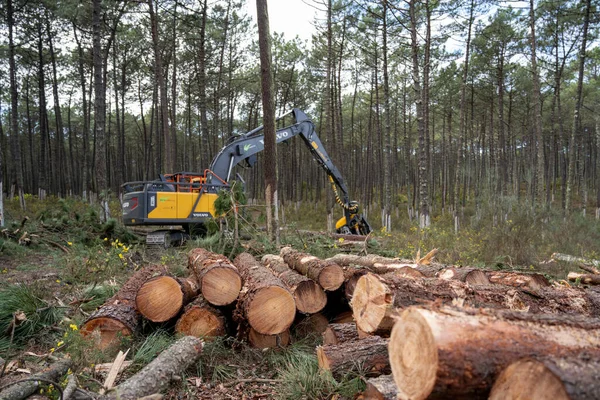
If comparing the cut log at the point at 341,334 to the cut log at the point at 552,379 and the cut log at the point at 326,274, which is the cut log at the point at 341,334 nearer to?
the cut log at the point at 326,274

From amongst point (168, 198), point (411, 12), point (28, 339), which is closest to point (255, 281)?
point (28, 339)

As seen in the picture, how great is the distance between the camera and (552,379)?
1.49m

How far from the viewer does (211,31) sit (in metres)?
20.9

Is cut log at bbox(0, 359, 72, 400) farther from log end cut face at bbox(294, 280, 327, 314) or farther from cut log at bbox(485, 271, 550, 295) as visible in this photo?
cut log at bbox(485, 271, 550, 295)

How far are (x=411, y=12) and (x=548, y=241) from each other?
302 inches

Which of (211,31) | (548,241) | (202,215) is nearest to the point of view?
(202,215)

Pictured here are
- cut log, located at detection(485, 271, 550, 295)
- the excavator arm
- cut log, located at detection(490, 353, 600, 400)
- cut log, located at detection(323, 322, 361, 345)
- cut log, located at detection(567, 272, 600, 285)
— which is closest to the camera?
cut log, located at detection(490, 353, 600, 400)

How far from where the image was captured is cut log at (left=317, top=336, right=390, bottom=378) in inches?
120

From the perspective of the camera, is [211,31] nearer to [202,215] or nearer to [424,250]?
[202,215]


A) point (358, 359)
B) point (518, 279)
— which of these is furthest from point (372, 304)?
point (518, 279)

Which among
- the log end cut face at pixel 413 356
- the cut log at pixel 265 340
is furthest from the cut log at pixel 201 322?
the log end cut face at pixel 413 356

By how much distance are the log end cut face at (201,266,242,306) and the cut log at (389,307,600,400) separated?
2480mm

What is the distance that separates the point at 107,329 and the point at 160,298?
0.54 meters

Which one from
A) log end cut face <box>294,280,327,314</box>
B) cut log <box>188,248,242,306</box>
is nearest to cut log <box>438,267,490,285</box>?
log end cut face <box>294,280,327,314</box>
